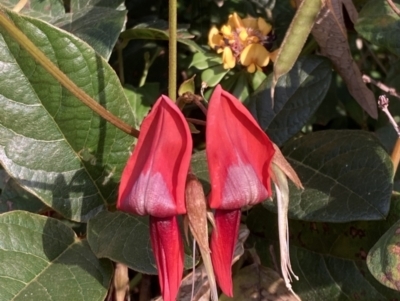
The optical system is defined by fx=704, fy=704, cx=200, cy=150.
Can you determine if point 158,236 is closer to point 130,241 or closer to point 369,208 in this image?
point 130,241

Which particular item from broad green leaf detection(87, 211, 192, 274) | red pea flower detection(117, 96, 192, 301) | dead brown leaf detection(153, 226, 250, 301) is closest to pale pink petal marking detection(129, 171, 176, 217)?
red pea flower detection(117, 96, 192, 301)

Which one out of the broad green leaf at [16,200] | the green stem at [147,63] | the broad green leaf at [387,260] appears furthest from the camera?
the green stem at [147,63]

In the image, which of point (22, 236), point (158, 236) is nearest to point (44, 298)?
point (22, 236)

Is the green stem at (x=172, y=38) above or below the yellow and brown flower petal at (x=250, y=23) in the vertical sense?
above

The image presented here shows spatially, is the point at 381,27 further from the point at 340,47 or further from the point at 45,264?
the point at 45,264

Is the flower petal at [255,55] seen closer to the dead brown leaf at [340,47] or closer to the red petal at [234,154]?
the dead brown leaf at [340,47]

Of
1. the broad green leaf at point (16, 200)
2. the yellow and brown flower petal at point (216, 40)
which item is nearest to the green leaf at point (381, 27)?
the yellow and brown flower petal at point (216, 40)

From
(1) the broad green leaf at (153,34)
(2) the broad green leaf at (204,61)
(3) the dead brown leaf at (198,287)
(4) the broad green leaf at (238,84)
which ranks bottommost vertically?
(3) the dead brown leaf at (198,287)
